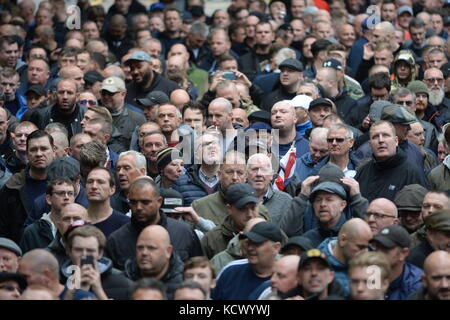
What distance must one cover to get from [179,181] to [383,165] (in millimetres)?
2038

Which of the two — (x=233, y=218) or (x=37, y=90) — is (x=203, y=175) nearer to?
(x=233, y=218)

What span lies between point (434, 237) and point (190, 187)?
10.2 ft

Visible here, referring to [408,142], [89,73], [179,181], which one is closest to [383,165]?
[408,142]

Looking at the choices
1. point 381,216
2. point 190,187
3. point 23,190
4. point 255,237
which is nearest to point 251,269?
point 255,237

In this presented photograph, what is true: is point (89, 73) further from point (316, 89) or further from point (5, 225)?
point (5, 225)

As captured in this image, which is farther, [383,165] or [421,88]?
[421,88]

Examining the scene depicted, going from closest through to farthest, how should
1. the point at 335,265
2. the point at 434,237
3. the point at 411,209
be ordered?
the point at 335,265
the point at 434,237
the point at 411,209

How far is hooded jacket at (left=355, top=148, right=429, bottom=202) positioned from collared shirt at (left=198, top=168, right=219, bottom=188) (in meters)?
1.43

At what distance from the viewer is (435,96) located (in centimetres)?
1686

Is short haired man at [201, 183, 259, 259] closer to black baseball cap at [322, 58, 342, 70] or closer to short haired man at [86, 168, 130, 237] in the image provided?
short haired man at [86, 168, 130, 237]

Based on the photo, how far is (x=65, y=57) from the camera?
60.7 ft

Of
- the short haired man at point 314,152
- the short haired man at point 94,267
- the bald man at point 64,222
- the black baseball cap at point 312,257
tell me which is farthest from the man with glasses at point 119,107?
the black baseball cap at point 312,257

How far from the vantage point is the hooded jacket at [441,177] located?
13.2m
